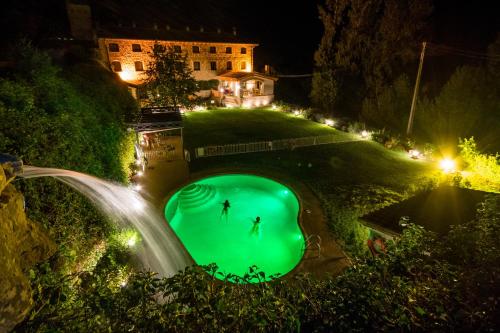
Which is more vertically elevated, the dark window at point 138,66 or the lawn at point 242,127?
the dark window at point 138,66

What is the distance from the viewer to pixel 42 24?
3036 cm

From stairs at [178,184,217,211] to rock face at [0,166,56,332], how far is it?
1057 cm

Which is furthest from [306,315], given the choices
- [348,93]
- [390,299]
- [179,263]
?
[348,93]

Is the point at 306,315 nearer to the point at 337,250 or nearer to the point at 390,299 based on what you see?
the point at 390,299

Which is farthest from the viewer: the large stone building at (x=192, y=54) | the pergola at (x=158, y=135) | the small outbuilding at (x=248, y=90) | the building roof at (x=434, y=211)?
the small outbuilding at (x=248, y=90)

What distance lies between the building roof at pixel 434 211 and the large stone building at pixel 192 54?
103 ft

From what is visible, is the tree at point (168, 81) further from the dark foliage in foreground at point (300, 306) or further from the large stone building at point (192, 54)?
the dark foliage in foreground at point (300, 306)

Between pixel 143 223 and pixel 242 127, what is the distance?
18.9 metres

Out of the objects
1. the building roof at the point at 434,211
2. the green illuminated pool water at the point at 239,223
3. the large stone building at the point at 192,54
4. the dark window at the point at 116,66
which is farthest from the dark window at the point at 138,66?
the building roof at the point at 434,211

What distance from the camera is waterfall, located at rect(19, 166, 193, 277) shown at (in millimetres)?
8812

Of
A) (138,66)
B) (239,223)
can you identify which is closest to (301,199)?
(239,223)

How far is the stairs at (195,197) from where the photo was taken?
15016 mm

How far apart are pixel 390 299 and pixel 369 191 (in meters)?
12.3

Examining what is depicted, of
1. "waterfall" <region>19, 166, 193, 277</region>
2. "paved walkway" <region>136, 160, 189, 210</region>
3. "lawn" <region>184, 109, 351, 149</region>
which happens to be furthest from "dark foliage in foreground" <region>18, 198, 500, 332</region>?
"lawn" <region>184, 109, 351, 149</region>
